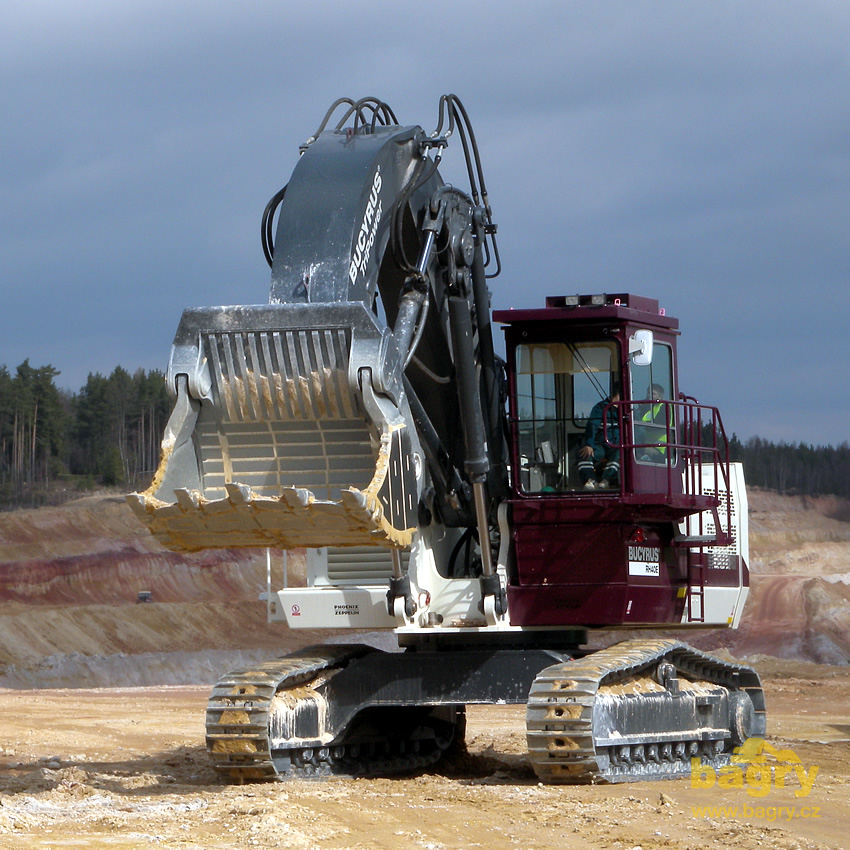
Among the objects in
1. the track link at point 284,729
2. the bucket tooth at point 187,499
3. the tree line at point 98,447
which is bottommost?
the track link at point 284,729

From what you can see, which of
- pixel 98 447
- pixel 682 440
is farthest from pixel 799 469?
pixel 682 440

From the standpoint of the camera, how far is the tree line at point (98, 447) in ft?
225

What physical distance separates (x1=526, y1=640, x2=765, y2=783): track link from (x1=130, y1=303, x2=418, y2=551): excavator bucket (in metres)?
2.00

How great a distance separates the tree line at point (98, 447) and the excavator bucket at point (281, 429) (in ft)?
182

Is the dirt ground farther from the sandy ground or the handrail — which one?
the handrail

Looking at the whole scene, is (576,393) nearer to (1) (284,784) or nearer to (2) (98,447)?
(1) (284,784)

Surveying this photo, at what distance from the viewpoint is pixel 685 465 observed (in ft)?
40.0

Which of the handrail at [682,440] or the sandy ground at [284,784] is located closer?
the sandy ground at [284,784]

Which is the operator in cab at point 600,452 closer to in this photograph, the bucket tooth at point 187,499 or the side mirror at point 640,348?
the side mirror at point 640,348

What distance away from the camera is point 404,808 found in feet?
32.7

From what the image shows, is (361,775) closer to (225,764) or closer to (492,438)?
(225,764)

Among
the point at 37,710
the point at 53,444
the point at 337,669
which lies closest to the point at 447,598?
the point at 337,669

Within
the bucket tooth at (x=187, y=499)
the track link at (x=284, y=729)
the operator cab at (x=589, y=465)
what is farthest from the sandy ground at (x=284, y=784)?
the bucket tooth at (x=187, y=499)

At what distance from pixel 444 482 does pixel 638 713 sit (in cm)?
237
